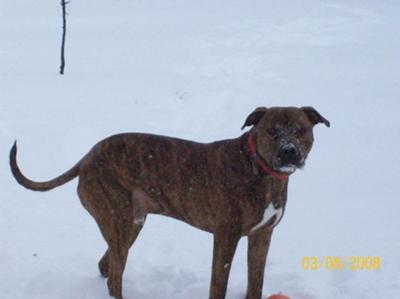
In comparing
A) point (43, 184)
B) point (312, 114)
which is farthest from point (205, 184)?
point (43, 184)

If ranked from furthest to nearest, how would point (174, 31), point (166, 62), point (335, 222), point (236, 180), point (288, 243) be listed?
1. point (174, 31)
2. point (166, 62)
3. point (335, 222)
4. point (288, 243)
5. point (236, 180)

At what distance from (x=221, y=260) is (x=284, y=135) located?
0.98 meters

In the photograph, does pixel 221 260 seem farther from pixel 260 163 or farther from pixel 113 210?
pixel 113 210

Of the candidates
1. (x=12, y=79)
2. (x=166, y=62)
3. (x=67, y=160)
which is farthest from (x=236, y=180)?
(x=166, y=62)

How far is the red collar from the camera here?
3.73 meters

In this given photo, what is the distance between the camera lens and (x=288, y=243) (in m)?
5.57

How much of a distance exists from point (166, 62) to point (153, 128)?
4.67 meters

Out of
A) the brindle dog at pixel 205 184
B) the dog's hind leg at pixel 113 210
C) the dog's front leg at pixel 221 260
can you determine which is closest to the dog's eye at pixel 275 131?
the brindle dog at pixel 205 184

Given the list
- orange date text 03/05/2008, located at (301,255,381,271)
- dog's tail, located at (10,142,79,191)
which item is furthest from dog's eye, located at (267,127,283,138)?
orange date text 03/05/2008, located at (301,255,381,271)

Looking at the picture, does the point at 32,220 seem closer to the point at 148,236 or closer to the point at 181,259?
the point at 148,236

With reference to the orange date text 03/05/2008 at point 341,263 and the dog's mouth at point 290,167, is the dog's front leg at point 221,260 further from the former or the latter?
the orange date text 03/05/2008 at point 341,263

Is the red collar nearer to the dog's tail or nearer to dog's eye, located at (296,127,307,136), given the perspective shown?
dog's eye, located at (296,127,307,136)

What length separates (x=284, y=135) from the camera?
11.8 feet

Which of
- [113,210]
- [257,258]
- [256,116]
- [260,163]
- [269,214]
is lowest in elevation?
[257,258]
